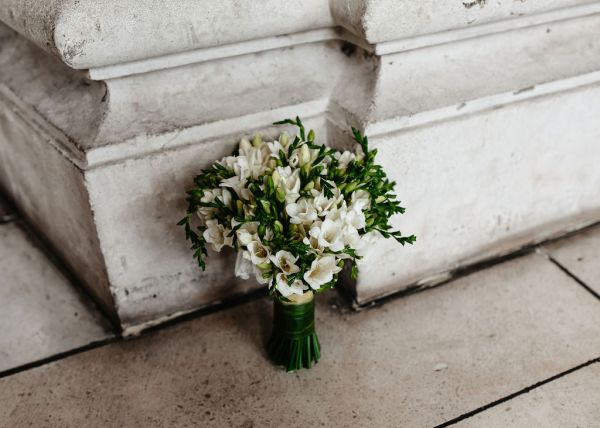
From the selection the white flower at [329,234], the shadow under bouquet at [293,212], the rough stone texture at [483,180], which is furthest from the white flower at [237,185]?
the rough stone texture at [483,180]

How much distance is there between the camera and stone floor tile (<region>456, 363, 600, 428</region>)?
1787mm

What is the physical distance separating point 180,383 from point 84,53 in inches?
38.1

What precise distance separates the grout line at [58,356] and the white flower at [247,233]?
70 centimetres

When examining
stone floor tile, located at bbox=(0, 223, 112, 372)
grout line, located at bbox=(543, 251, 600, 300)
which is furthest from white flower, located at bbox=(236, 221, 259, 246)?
grout line, located at bbox=(543, 251, 600, 300)

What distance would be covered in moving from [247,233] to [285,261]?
4.7 inches

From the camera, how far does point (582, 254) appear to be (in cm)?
246

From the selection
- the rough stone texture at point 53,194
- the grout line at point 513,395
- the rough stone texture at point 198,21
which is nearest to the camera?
the rough stone texture at point 198,21

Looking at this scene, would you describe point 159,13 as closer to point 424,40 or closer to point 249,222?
point 249,222

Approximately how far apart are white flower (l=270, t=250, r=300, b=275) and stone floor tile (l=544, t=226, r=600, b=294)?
1.23 meters

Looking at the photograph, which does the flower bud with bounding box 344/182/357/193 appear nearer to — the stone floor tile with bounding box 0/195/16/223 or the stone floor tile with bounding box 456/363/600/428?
the stone floor tile with bounding box 456/363/600/428

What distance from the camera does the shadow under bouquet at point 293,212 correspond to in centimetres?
163

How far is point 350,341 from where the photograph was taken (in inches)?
81.6

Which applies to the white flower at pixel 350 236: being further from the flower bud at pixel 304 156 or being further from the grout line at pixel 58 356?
the grout line at pixel 58 356

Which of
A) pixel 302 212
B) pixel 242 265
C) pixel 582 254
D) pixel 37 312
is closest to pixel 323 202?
pixel 302 212
